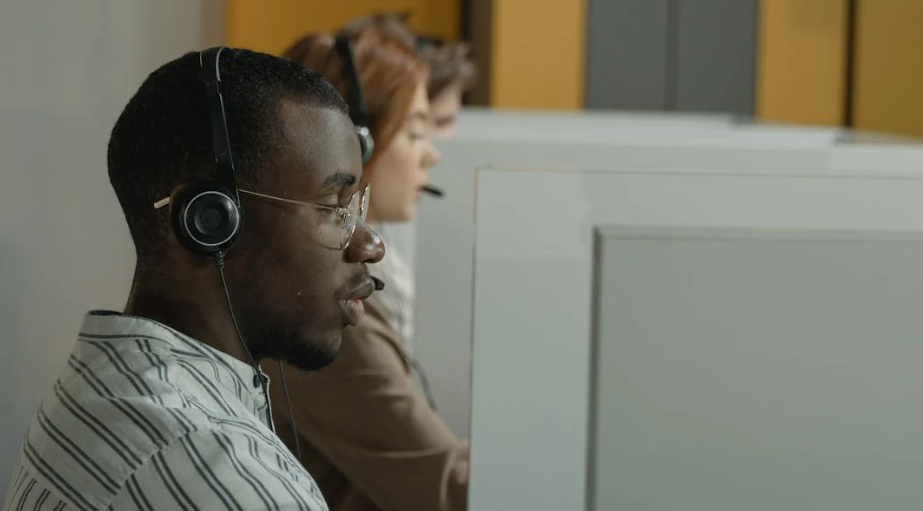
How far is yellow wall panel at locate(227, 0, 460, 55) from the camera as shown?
382 cm

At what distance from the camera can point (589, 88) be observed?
402 centimetres

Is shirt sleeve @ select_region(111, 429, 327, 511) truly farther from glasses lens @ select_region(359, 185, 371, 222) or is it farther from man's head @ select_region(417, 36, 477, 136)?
man's head @ select_region(417, 36, 477, 136)

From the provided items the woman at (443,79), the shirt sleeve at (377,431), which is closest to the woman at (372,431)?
the shirt sleeve at (377,431)

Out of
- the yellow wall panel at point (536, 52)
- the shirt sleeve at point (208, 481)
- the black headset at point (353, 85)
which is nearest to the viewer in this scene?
the shirt sleeve at point (208, 481)

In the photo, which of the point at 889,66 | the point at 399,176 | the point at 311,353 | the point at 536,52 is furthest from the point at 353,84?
the point at 889,66

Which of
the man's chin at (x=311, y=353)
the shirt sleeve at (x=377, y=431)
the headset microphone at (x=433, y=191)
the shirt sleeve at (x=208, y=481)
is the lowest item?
the shirt sleeve at (x=377, y=431)

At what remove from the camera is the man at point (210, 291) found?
68 centimetres

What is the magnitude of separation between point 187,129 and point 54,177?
1.52 ft

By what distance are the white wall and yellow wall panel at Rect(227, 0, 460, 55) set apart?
2395 mm

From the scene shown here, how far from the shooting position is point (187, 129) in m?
0.75

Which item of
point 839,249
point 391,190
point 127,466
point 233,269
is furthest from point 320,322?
point 391,190

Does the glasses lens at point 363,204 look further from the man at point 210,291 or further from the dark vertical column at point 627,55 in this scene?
the dark vertical column at point 627,55

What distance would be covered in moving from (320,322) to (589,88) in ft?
10.8

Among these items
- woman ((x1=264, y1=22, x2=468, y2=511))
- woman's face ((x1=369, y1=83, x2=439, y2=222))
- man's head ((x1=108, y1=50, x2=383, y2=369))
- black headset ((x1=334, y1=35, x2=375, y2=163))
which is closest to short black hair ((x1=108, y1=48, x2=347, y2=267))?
man's head ((x1=108, y1=50, x2=383, y2=369))
